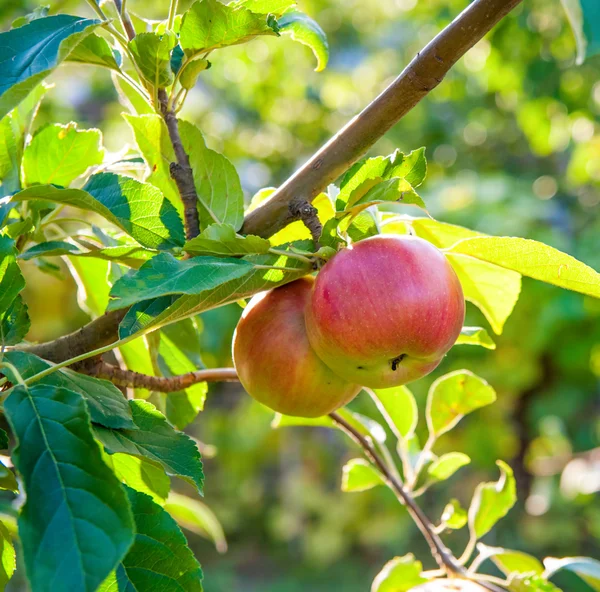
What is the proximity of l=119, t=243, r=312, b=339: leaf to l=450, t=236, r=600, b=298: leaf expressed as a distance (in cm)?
12

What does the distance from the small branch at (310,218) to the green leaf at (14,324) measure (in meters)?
0.19

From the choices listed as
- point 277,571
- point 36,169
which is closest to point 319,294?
point 36,169

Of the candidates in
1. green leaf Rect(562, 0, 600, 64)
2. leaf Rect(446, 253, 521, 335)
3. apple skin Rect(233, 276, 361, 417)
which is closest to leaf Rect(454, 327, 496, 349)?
leaf Rect(446, 253, 521, 335)

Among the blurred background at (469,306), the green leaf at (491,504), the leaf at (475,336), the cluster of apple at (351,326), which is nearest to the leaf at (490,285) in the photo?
the leaf at (475,336)

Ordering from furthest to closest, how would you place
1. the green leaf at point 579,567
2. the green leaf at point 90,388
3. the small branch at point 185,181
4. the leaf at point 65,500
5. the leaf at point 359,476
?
the leaf at point 359,476 → the green leaf at point 579,567 → the small branch at point 185,181 → the green leaf at point 90,388 → the leaf at point 65,500

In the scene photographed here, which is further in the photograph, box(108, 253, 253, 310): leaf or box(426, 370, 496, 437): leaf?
box(426, 370, 496, 437): leaf

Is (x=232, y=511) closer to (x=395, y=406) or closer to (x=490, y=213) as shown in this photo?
(x=490, y=213)

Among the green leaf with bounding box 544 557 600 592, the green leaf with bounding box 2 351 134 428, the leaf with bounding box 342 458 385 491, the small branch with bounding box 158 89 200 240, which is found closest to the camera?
the green leaf with bounding box 2 351 134 428

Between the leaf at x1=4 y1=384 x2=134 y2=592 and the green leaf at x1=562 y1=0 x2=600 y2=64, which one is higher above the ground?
the green leaf at x1=562 y1=0 x2=600 y2=64

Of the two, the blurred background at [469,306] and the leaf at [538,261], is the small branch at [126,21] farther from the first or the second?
the blurred background at [469,306]

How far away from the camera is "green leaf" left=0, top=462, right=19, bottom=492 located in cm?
41

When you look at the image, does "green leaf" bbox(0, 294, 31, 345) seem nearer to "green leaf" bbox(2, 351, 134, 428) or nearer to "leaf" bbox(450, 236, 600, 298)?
"green leaf" bbox(2, 351, 134, 428)

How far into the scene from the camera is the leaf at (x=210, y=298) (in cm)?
43

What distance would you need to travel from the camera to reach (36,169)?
23.8 inches
